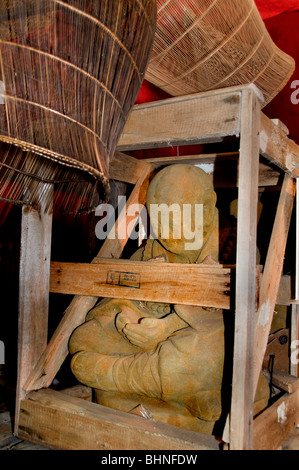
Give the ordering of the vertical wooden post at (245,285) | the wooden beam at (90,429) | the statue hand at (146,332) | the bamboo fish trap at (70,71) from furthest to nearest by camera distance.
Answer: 1. the statue hand at (146,332)
2. the wooden beam at (90,429)
3. the vertical wooden post at (245,285)
4. the bamboo fish trap at (70,71)

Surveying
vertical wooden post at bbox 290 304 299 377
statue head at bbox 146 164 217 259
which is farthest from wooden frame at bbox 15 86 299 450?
vertical wooden post at bbox 290 304 299 377

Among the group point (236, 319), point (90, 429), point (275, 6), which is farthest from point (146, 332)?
point (275, 6)

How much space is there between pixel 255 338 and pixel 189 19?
1599mm

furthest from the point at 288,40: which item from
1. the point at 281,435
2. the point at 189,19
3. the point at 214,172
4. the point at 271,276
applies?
the point at 281,435

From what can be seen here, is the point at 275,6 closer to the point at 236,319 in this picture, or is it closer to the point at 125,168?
the point at 125,168

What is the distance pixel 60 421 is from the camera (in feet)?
6.88

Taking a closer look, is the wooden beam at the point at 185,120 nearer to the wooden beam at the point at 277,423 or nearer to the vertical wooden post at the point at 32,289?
the vertical wooden post at the point at 32,289

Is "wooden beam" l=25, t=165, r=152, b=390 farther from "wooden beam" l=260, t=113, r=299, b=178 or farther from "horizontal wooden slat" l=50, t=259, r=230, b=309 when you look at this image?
"wooden beam" l=260, t=113, r=299, b=178

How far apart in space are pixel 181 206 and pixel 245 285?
0.70 m

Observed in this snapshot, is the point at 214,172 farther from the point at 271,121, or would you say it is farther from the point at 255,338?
the point at 255,338

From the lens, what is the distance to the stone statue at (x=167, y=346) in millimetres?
2039

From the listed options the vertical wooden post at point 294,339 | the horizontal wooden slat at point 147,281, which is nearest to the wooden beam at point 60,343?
the horizontal wooden slat at point 147,281

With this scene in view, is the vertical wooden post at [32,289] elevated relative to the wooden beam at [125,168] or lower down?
lower down

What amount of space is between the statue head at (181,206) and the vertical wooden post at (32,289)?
683mm
